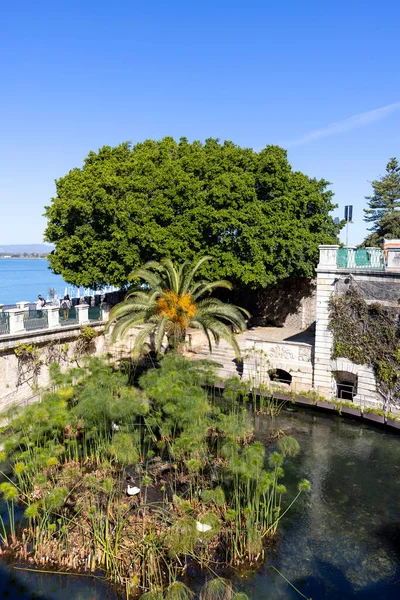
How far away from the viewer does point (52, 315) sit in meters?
20.3

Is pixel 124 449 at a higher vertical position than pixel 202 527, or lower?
higher

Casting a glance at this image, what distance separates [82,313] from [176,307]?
220 inches

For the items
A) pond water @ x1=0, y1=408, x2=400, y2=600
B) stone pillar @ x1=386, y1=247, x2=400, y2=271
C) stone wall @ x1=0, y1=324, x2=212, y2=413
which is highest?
stone pillar @ x1=386, y1=247, x2=400, y2=271

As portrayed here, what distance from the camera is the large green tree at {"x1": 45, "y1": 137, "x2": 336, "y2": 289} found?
76.6 ft

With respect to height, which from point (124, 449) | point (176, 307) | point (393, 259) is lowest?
point (124, 449)

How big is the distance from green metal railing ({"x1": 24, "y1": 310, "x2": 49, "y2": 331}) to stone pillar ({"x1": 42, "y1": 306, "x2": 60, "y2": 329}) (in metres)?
0.13

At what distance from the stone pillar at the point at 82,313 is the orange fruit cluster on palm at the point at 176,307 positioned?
181 inches

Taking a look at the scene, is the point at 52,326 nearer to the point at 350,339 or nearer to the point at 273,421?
the point at 273,421

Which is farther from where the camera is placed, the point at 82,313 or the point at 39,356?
the point at 82,313

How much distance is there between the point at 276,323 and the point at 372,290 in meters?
13.6

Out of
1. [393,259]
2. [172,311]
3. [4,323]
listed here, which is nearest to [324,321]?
[393,259]

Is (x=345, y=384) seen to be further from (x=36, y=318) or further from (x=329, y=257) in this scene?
(x=36, y=318)

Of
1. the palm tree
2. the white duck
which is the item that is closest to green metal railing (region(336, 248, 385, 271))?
the palm tree

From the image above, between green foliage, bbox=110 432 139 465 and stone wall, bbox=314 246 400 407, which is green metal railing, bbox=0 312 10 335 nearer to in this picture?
green foliage, bbox=110 432 139 465
